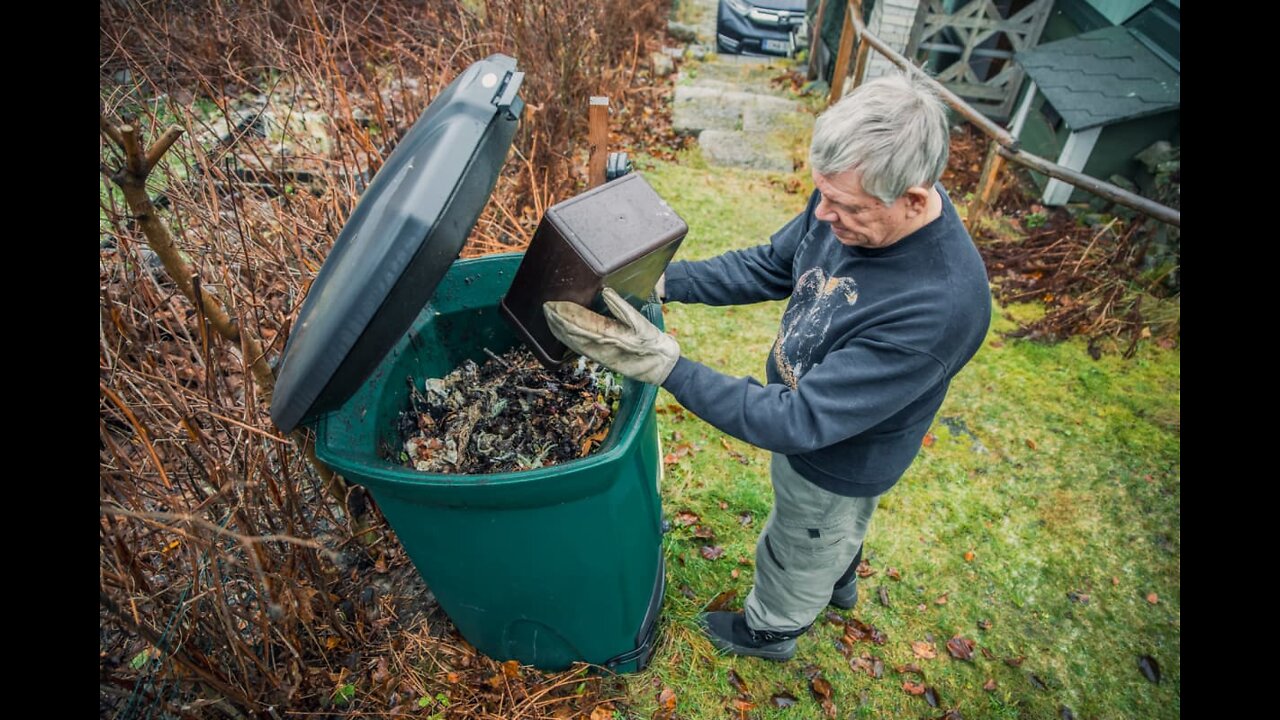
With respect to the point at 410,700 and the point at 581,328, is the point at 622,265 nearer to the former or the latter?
the point at 581,328

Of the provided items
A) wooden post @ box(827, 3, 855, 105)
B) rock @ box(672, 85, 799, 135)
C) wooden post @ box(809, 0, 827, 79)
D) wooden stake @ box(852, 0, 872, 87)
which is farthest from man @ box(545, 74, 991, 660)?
wooden post @ box(809, 0, 827, 79)

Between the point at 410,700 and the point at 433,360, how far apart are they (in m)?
1.25

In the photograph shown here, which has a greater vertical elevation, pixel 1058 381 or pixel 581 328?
pixel 581 328

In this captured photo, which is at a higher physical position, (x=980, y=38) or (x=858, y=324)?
(x=858, y=324)

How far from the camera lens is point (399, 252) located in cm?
138

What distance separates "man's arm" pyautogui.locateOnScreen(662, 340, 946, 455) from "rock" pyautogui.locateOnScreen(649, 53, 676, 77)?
818 centimetres

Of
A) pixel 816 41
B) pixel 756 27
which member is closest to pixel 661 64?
pixel 816 41

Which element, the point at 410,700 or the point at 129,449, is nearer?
the point at 410,700

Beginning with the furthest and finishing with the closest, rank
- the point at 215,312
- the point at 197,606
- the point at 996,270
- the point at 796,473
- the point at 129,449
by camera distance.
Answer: the point at 996,270 → the point at 129,449 → the point at 796,473 → the point at 215,312 → the point at 197,606

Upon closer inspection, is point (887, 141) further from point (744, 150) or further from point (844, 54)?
point (844, 54)

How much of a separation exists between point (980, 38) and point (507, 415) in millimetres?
8457

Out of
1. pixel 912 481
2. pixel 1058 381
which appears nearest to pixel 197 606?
pixel 912 481

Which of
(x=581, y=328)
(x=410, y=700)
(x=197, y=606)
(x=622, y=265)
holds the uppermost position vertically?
(x=622, y=265)

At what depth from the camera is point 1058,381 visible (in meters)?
4.15
